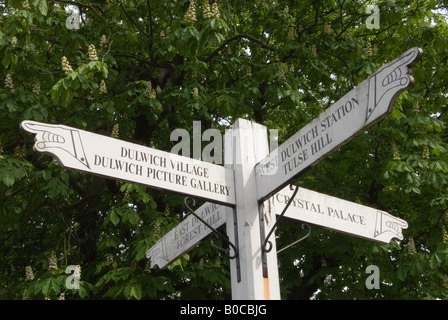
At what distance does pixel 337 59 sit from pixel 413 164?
5.26ft

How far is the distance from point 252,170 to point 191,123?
3.92 m

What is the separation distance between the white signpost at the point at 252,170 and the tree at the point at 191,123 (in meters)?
2.31

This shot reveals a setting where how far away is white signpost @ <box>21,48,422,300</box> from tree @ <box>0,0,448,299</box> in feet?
7.58

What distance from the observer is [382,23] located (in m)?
6.49

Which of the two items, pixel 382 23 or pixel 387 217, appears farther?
pixel 382 23

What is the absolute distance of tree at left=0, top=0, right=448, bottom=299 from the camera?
17.2ft

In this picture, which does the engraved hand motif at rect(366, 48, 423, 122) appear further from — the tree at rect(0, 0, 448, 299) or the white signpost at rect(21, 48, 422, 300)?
the tree at rect(0, 0, 448, 299)

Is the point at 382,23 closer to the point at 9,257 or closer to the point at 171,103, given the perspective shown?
the point at 171,103

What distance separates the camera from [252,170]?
2555mm

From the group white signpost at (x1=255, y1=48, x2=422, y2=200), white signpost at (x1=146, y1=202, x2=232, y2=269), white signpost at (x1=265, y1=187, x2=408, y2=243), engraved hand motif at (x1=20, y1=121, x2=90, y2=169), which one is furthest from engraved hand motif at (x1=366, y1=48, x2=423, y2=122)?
engraved hand motif at (x1=20, y1=121, x2=90, y2=169)

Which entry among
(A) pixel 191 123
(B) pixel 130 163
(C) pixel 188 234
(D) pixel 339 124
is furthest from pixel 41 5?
(D) pixel 339 124

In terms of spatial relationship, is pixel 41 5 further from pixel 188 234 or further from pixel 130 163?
pixel 130 163

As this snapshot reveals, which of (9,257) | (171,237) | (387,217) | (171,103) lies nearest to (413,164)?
(171,103)

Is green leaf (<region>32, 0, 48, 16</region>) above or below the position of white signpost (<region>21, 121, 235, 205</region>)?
above
